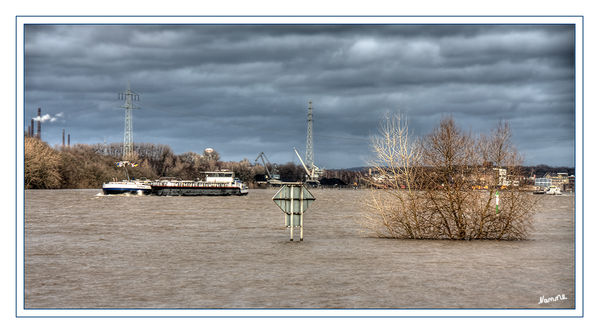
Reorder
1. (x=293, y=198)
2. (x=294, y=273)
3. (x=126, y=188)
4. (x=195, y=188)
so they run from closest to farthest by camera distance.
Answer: (x=294, y=273), (x=293, y=198), (x=126, y=188), (x=195, y=188)

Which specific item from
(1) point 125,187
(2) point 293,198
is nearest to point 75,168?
(1) point 125,187

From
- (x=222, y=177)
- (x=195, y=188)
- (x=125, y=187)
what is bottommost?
(x=195, y=188)

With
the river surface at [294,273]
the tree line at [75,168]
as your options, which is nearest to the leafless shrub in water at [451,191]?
the river surface at [294,273]

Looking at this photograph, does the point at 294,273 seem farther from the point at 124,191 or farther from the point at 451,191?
the point at 124,191

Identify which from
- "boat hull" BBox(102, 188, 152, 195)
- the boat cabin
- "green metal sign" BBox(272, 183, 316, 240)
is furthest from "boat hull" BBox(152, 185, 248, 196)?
"green metal sign" BBox(272, 183, 316, 240)

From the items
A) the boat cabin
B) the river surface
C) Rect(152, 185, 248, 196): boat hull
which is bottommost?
Rect(152, 185, 248, 196): boat hull

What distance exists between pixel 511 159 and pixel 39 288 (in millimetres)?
18816

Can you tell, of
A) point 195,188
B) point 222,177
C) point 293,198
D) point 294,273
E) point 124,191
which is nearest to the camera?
point 294,273

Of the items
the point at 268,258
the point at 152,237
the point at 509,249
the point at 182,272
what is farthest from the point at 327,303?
the point at 152,237

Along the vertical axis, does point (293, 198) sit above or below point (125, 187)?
above

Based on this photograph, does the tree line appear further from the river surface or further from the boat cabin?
the river surface

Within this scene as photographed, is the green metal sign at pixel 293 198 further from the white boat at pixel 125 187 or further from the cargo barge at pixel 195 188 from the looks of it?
the cargo barge at pixel 195 188

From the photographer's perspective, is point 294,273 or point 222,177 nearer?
point 294,273

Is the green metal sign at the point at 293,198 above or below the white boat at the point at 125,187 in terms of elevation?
above
